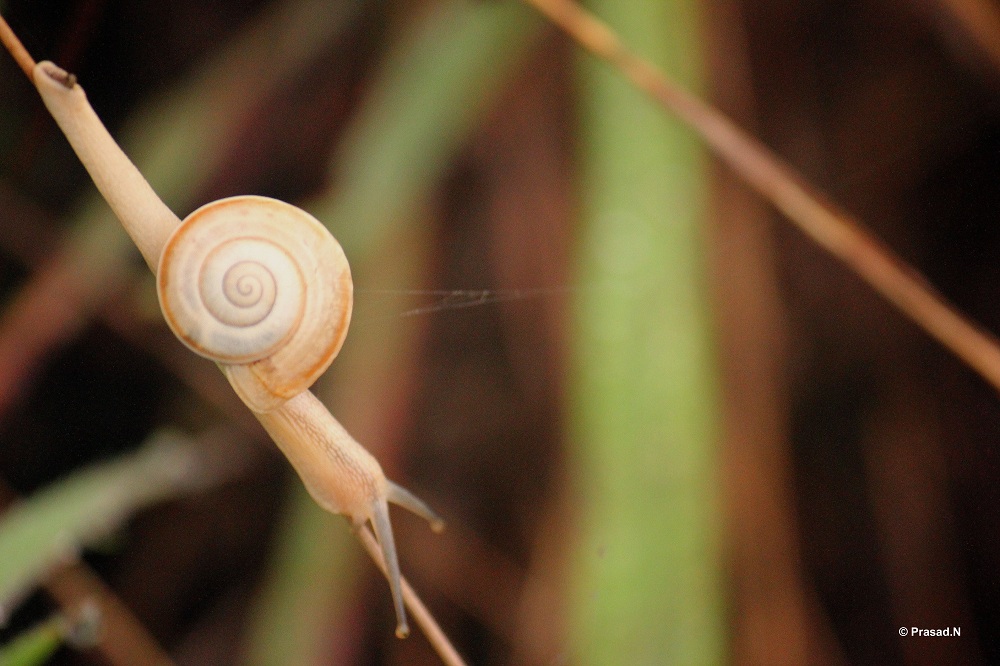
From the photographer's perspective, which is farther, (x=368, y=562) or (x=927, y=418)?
(x=927, y=418)

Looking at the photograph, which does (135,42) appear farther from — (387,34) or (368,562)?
(368,562)

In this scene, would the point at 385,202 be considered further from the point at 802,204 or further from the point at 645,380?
the point at 802,204

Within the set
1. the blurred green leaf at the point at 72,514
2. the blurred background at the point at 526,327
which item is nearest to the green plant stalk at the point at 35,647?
the blurred green leaf at the point at 72,514

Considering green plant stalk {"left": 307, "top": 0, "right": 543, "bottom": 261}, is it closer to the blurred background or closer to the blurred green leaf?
the blurred background

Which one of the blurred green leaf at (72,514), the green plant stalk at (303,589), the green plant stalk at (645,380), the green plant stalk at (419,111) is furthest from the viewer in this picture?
the green plant stalk at (419,111)

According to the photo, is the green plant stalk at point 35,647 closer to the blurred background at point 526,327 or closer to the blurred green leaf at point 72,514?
the blurred green leaf at point 72,514

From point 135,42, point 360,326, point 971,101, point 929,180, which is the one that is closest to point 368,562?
point 360,326

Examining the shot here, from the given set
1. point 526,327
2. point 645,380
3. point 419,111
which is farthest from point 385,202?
point 645,380
